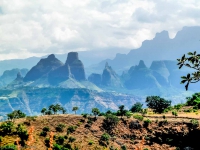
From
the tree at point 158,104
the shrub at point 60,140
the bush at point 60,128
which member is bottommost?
the shrub at point 60,140

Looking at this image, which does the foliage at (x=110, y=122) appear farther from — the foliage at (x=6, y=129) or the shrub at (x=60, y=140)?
the foliage at (x=6, y=129)

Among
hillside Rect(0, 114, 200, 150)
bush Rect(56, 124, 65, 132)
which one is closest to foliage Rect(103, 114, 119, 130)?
hillside Rect(0, 114, 200, 150)

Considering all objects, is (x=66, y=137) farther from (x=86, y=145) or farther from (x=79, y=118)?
(x=79, y=118)

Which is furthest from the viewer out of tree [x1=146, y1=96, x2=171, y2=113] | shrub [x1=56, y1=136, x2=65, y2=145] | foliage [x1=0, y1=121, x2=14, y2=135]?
tree [x1=146, y1=96, x2=171, y2=113]

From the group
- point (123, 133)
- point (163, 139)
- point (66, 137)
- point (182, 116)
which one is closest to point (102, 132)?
point (123, 133)

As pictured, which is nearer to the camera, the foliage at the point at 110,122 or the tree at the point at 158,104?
the foliage at the point at 110,122

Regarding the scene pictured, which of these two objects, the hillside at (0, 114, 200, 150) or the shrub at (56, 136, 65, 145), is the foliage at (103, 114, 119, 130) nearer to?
the hillside at (0, 114, 200, 150)

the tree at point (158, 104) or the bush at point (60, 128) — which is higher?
the tree at point (158, 104)

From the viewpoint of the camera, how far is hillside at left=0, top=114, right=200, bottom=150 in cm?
6519

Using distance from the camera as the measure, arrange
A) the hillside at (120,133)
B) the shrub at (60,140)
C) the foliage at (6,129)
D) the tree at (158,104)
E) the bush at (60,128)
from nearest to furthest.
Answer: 1. the foliage at (6,129)
2. the shrub at (60,140)
3. the hillside at (120,133)
4. the bush at (60,128)
5. the tree at (158,104)

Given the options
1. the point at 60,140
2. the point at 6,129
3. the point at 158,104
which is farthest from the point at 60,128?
the point at 158,104

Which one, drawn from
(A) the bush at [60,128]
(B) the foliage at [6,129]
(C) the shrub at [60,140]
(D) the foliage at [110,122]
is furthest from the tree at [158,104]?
(B) the foliage at [6,129]

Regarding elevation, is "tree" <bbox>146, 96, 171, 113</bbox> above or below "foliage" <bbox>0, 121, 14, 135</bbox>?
above

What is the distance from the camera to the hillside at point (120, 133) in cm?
6519
